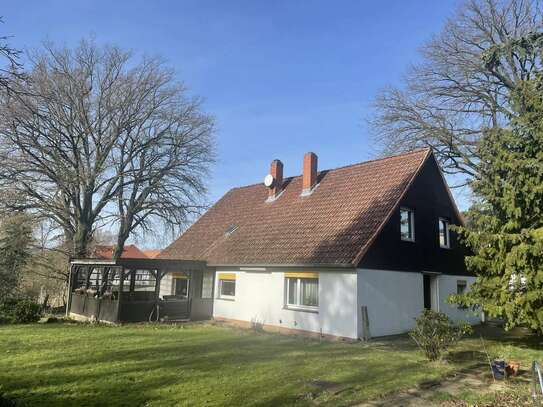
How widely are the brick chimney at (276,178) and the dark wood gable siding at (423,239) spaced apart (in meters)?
7.90

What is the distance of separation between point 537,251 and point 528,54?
41.6ft

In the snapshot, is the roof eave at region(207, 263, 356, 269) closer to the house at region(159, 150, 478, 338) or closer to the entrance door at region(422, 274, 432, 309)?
the house at region(159, 150, 478, 338)

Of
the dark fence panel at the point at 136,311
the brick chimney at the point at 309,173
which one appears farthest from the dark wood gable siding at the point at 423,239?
the dark fence panel at the point at 136,311

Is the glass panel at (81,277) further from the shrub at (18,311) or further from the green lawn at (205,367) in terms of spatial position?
the green lawn at (205,367)

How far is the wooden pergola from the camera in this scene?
1741cm

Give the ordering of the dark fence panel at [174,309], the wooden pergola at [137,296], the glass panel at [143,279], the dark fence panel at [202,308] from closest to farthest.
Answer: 1. the wooden pergola at [137,296]
2. the dark fence panel at [174,309]
3. the dark fence panel at [202,308]
4. the glass panel at [143,279]

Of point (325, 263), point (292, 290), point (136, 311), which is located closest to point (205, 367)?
point (325, 263)

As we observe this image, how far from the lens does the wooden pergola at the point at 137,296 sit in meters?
17.4

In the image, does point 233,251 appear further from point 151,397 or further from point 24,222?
point 151,397

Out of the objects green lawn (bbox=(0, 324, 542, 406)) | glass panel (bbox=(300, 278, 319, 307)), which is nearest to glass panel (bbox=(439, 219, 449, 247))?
green lawn (bbox=(0, 324, 542, 406))

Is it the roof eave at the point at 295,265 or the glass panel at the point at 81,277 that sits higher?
the roof eave at the point at 295,265

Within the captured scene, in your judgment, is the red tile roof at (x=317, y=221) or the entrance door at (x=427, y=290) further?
the entrance door at (x=427, y=290)

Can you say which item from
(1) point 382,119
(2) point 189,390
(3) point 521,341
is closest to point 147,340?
(2) point 189,390

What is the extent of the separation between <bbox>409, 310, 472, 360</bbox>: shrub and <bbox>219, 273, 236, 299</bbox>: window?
392 inches
